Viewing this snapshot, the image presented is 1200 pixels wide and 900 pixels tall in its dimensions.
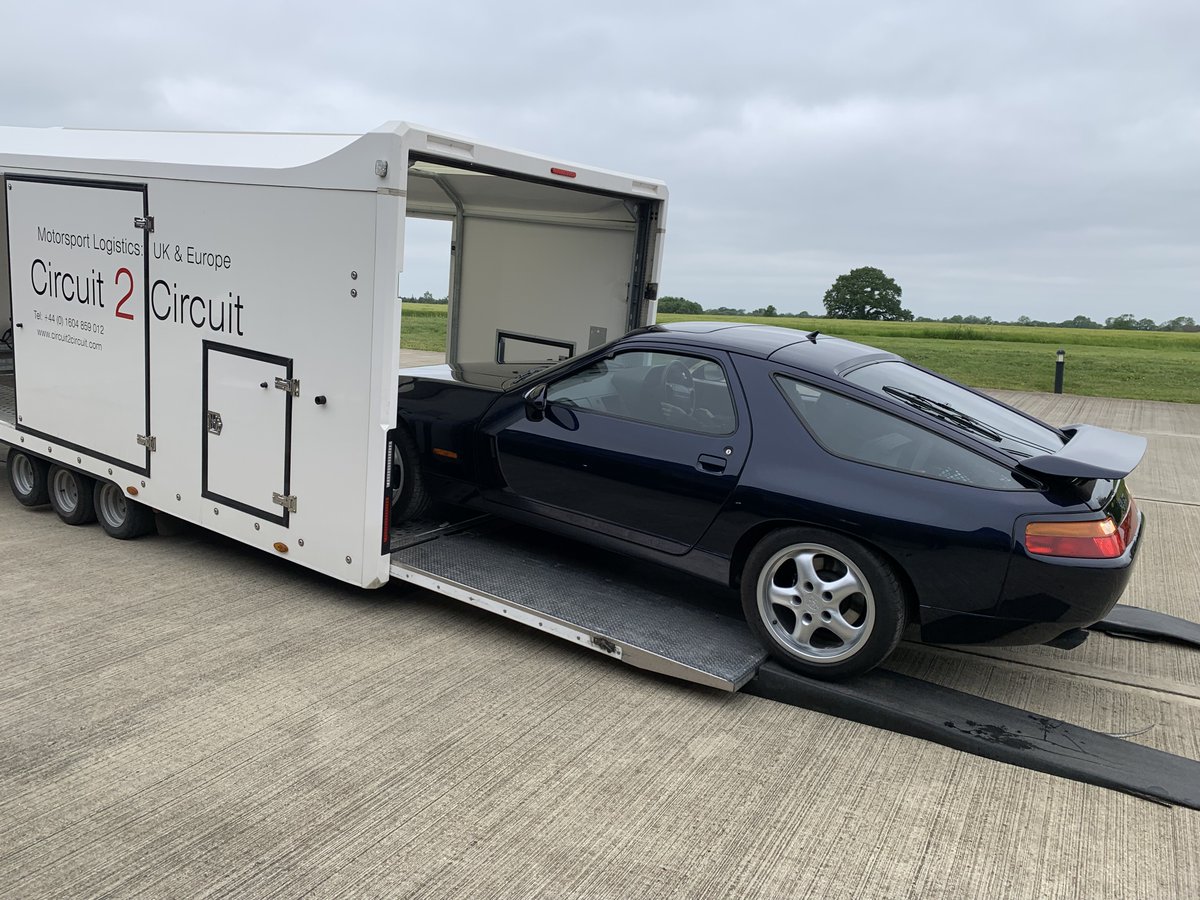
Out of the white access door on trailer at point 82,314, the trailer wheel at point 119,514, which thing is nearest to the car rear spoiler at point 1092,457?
the white access door on trailer at point 82,314

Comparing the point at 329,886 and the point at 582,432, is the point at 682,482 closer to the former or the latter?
the point at 582,432

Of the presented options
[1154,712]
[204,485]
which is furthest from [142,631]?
[1154,712]

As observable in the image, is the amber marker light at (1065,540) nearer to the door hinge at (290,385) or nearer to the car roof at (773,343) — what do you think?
the car roof at (773,343)

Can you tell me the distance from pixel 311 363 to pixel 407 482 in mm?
1139

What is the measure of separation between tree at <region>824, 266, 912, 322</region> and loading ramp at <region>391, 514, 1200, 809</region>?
45771mm

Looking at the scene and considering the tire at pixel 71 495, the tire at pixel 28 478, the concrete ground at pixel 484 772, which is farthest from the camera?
the tire at pixel 28 478

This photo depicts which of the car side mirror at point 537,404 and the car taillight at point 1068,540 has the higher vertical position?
the car side mirror at point 537,404

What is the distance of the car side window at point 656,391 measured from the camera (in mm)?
4762

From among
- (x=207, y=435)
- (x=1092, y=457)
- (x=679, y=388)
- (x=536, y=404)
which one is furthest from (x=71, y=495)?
(x=1092, y=457)

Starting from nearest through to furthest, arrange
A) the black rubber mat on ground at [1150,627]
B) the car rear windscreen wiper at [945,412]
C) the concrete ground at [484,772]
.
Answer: the concrete ground at [484,772] → the car rear windscreen wiper at [945,412] → the black rubber mat on ground at [1150,627]

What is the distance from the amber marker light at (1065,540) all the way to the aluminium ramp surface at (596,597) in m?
1.33

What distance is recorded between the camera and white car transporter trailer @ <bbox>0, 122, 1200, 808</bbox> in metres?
4.47

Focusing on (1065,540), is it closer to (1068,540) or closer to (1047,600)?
(1068,540)

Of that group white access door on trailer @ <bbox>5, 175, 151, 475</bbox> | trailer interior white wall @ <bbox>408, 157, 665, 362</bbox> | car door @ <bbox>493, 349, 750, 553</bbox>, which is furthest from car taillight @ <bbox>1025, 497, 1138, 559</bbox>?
white access door on trailer @ <bbox>5, 175, 151, 475</bbox>
